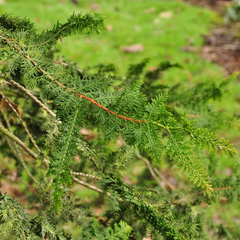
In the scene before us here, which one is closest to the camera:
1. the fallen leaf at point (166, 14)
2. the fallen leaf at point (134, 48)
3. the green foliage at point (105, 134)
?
the green foliage at point (105, 134)

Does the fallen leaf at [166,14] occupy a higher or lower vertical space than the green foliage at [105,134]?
lower

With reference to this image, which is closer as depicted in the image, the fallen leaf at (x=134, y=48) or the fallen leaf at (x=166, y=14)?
the fallen leaf at (x=134, y=48)

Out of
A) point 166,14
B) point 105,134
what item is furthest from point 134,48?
point 105,134

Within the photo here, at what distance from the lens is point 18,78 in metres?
1.07

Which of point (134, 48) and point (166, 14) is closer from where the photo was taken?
point (134, 48)

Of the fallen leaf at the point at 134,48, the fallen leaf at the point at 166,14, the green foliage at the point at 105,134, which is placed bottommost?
the fallen leaf at the point at 134,48

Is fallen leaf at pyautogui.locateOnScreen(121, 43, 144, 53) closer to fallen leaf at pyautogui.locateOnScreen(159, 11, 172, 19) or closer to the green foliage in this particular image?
fallen leaf at pyautogui.locateOnScreen(159, 11, 172, 19)

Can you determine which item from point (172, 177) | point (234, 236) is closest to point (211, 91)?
point (234, 236)

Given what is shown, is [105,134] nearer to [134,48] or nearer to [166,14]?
[134,48]

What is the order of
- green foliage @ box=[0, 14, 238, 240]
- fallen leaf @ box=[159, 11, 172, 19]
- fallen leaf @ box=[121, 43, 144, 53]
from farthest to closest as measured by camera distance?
fallen leaf @ box=[159, 11, 172, 19], fallen leaf @ box=[121, 43, 144, 53], green foliage @ box=[0, 14, 238, 240]

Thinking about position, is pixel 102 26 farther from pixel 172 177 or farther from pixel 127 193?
pixel 172 177

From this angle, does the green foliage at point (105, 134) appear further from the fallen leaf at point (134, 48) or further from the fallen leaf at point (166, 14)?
the fallen leaf at point (166, 14)

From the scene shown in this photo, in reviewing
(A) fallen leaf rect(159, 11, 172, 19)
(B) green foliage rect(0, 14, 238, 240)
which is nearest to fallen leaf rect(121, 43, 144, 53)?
(A) fallen leaf rect(159, 11, 172, 19)

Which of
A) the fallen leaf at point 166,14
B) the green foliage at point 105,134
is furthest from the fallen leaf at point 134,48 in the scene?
the green foliage at point 105,134
